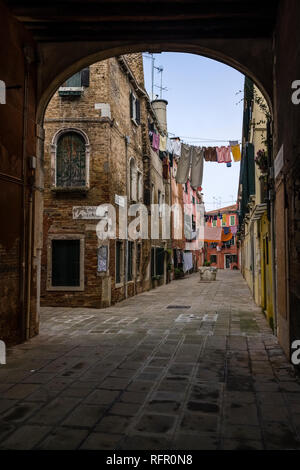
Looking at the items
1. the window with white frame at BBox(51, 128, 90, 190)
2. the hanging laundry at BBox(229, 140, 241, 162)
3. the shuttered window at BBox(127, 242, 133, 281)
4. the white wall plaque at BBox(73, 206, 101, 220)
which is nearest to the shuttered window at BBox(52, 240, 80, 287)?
the white wall plaque at BBox(73, 206, 101, 220)

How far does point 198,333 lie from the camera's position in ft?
25.2

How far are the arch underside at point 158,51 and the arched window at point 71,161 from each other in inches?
184

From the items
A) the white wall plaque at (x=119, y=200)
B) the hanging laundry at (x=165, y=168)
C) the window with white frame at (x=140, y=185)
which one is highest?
the hanging laundry at (x=165, y=168)

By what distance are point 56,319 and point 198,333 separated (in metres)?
3.72

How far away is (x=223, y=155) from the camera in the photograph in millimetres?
16859

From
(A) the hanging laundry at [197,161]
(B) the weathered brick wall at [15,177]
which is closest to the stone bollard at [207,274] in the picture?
(A) the hanging laundry at [197,161]

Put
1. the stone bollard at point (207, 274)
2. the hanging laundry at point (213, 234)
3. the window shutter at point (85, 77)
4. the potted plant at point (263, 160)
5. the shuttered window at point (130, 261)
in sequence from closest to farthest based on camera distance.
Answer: the potted plant at point (263, 160) → the window shutter at point (85, 77) → the shuttered window at point (130, 261) → the stone bollard at point (207, 274) → the hanging laundry at point (213, 234)

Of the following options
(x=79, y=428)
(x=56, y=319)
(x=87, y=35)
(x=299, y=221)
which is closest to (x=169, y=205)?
(x=56, y=319)

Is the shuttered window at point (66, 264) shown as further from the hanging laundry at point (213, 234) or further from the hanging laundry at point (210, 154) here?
the hanging laundry at point (213, 234)

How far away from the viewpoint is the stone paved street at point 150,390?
10.6ft

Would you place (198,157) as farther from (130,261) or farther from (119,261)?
(119,261)

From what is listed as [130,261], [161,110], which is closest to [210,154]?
[130,261]

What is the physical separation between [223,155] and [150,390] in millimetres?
13829

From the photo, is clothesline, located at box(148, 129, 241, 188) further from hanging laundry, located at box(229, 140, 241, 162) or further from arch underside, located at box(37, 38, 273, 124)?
arch underside, located at box(37, 38, 273, 124)
